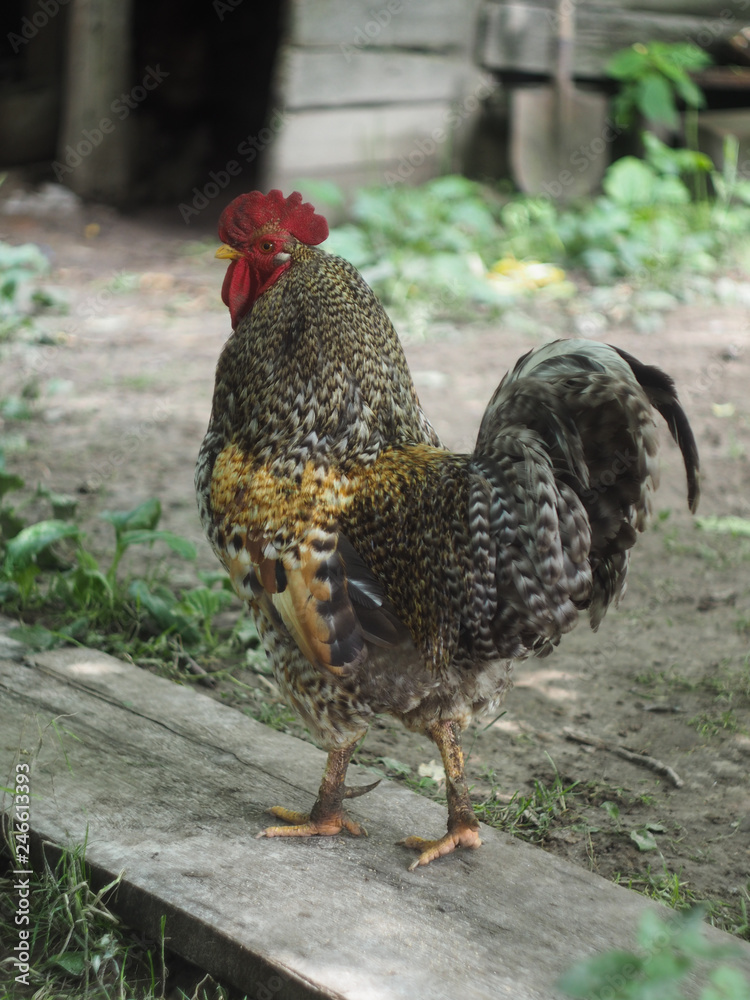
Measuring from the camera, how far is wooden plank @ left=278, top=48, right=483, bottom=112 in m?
9.16

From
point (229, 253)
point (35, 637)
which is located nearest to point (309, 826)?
point (35, 637)

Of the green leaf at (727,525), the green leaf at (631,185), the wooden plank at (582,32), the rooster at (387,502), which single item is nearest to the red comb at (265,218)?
the rooster at (387,502)

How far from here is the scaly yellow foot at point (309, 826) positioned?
277 centimetres

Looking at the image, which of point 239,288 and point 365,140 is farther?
point 365,140

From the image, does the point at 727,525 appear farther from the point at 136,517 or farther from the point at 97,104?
the point at 97,104

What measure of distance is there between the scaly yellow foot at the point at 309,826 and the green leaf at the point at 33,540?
158 centimetres

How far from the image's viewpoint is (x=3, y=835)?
8.75ft

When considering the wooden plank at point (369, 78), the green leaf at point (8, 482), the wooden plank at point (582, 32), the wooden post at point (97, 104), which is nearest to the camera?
the green leaf at point (8, 482)

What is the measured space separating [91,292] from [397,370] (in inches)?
247

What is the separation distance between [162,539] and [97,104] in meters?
7.79

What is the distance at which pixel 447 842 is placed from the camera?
273 cm

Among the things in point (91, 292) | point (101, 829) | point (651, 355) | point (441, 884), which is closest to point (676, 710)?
point (441, 884)

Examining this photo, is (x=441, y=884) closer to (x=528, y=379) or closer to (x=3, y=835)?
(x=3, y=835)

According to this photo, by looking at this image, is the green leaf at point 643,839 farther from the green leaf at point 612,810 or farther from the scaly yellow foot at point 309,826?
the scaly yellow foot at point 309,826
